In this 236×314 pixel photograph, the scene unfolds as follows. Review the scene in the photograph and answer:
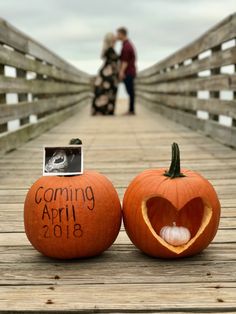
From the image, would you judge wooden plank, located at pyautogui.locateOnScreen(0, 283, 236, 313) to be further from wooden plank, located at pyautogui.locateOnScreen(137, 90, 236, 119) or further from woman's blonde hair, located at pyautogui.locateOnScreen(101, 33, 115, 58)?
woman's blonde hair, located at pyautogui.locateOnScreen(101, 33, 115, 58)

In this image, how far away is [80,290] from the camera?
223 cm

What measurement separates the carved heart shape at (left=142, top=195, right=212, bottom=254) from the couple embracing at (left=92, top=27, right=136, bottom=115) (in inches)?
454

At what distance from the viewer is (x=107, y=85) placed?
15055 millimetres

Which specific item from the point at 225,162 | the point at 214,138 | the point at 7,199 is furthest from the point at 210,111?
the point at 7,199

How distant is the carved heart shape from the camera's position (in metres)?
2.68

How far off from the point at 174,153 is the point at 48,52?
864cm

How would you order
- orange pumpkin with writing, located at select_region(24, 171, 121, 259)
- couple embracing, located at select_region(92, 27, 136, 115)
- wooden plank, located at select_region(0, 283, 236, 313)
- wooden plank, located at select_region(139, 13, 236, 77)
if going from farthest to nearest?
couple embracing, located at select_region(92, 27, 136, 115) < wooden plank, located at select_region(139, 13, 236, 77) < orange pumpkin with writing, located at select_region(24, 171, 121, 259) < wooden plank, located at select_region(0, 283, 236, 313)

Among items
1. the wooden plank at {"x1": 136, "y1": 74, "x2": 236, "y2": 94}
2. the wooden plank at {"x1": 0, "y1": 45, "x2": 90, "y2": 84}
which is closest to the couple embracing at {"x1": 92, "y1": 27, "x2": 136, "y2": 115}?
the wooden plank at {"x1": 136, "y1": 74, "x2": 236, "y2": 94}

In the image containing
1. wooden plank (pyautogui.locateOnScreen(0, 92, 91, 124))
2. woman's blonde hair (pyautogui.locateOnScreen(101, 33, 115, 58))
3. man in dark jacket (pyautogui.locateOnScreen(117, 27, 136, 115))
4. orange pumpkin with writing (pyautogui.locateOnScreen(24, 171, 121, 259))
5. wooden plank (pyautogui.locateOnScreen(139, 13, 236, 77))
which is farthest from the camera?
woman's blonde hair (pyautogui.locateOnScreen(101, 33, 115, 58))

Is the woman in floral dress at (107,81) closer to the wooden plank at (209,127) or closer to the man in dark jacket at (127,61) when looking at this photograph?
the man in dark jacket at (127,61)

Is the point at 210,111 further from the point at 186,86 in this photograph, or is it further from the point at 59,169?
the point at 59,169

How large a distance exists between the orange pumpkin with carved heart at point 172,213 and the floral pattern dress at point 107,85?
39.4ft

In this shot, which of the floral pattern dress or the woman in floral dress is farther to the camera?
the floral pattern dress

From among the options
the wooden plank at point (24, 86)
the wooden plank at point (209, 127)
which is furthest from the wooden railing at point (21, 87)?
the wooden plank at point (209, 127)
